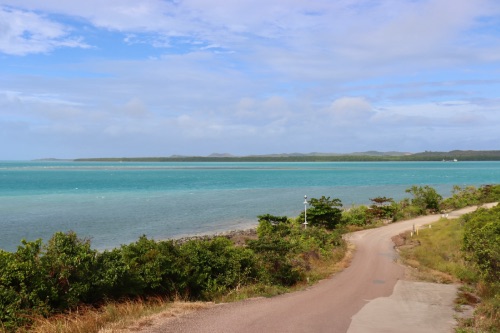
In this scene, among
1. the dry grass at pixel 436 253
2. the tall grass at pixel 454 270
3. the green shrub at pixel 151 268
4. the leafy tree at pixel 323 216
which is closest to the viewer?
the tall grass at pixel 454 270

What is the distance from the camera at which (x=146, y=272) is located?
14016mm

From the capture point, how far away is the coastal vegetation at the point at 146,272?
37.1 feet

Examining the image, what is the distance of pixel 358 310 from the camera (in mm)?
14289

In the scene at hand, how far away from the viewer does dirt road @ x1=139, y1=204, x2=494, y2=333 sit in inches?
461

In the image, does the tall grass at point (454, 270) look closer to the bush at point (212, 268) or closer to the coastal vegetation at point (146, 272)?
the coastal vegetation at point (146, 272)

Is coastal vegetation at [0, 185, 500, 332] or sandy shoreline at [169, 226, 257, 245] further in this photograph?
sandy shoreline at [169, 226, 257, 245]

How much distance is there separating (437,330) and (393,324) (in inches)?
45.2

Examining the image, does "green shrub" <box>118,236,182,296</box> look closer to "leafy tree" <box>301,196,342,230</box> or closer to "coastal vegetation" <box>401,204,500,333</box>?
"coastal vegetation" <box>401,204,500,333</box>

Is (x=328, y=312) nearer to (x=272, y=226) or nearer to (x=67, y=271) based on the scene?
(x=67, y=271)

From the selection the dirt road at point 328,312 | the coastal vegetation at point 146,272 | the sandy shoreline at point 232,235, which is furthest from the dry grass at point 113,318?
the sandy shoreline at point 232,235

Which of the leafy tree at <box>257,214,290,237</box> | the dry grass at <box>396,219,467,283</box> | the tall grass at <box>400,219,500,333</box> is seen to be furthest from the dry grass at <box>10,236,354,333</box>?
the leafy tree at <box>257,214,290,237</box>

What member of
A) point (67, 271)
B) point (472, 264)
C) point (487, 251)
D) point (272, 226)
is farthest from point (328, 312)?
point (272, 226)

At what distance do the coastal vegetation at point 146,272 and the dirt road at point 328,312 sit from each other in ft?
4.57

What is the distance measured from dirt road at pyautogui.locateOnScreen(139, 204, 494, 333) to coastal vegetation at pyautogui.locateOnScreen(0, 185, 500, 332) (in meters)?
1.39
